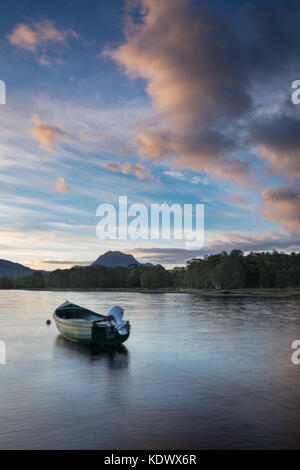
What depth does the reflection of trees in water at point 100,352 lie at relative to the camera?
31.9 meters

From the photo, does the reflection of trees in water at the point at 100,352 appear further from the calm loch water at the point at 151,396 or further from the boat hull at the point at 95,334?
the boat hull at the point at 95,334

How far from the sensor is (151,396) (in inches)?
870

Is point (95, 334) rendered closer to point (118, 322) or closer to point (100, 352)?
point (100, 352)

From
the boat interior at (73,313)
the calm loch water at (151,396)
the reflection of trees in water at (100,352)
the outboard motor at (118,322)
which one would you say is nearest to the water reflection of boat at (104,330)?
the outboard motor at (118,322)

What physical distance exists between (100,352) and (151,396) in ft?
46.9

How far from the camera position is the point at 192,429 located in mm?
16859

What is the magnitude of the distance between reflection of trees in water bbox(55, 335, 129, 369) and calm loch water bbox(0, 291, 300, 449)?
0.10 m

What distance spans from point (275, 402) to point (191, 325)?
38585 mm

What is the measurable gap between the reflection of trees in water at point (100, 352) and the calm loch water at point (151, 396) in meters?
0.10

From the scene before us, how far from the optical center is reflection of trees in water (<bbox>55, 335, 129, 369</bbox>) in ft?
105

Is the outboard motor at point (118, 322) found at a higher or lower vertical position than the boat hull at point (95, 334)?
higher

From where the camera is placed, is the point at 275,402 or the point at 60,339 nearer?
the point at 275,402
